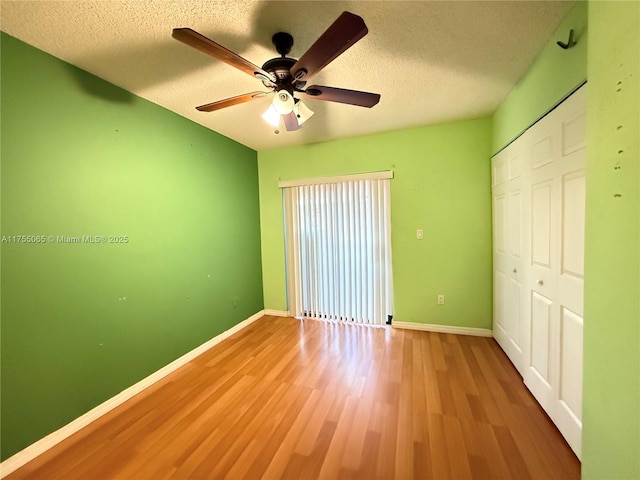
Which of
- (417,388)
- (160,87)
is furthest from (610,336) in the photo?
(160,87)

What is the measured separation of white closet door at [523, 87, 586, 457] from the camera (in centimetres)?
131

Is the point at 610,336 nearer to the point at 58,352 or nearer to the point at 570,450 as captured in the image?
the point at 570,450

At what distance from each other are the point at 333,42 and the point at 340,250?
7.97 ft

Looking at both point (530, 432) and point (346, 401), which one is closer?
point (530, 432)

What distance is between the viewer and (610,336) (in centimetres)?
87

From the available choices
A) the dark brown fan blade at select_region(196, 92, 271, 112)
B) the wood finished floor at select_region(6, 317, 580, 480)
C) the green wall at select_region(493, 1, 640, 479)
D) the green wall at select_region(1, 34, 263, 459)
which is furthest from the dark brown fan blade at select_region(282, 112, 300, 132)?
the wood finished floor at select_region(6, 317, 580, 480)

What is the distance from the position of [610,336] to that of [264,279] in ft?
11.1

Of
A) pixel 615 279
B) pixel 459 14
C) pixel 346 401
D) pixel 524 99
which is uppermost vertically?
pixel 459 14

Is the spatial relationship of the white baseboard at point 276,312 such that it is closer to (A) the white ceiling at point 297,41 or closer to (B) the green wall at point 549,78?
(A) the white ceiling at point 297,41

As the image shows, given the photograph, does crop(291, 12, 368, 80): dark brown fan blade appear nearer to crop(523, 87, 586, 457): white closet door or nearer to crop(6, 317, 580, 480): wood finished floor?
crop(523, 87, 586, 457): white closet door

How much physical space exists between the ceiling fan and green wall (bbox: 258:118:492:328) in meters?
1.46

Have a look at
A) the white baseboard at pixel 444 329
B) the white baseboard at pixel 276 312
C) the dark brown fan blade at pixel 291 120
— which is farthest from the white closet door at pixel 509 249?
the white baseboard at pixel 276 312

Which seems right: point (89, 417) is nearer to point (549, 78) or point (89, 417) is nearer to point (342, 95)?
point (342, 95)

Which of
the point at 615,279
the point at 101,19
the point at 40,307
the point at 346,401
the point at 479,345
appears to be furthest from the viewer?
the point at 479,345
